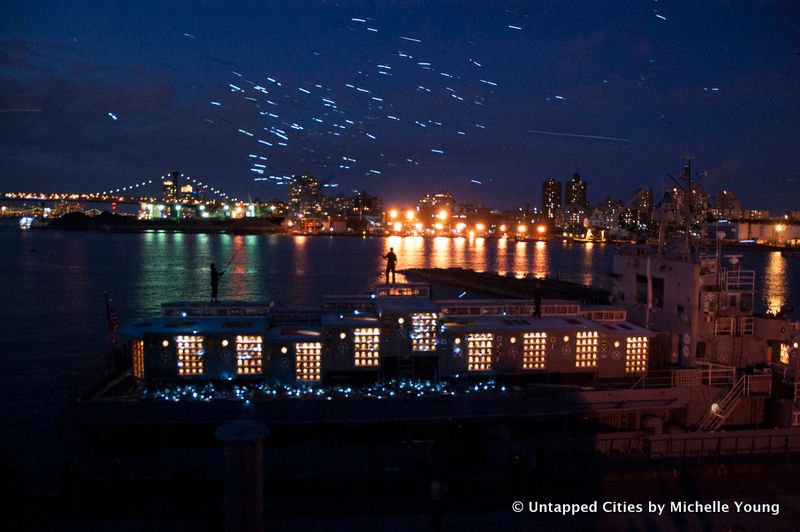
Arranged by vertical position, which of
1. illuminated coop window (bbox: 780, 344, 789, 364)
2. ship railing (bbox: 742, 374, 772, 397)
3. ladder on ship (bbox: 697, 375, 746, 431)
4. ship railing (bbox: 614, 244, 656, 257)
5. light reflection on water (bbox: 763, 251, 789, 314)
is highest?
ship railing (bbox: 614, 244, 656, 257)

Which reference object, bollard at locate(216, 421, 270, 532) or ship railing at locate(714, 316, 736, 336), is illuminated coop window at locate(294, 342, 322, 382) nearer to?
bollard at locate(216, 421, 270, 532)

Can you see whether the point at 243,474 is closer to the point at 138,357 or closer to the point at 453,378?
the point at 453,378

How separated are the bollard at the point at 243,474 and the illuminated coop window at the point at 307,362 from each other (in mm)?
6570

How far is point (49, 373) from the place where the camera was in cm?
1783

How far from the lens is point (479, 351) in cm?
1194

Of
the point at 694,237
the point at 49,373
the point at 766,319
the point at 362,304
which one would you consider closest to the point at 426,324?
the point at 362,304

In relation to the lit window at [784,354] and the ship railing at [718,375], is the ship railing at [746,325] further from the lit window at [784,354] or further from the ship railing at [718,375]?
the ship railing at [718,375]

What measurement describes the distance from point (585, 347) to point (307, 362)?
588 cm

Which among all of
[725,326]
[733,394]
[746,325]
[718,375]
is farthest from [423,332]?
[746,325]

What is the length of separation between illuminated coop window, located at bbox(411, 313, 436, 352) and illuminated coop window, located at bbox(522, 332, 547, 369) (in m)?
1.95

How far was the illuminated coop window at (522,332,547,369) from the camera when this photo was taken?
39.5 feet

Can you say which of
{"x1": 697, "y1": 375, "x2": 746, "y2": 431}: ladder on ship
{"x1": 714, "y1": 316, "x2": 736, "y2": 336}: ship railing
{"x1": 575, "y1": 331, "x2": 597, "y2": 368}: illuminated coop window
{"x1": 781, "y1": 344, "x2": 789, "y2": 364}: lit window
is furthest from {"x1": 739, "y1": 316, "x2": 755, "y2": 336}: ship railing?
{"x1": 575, "y1": 331, "x2": 597, "y2": 368}: illuminated coop window

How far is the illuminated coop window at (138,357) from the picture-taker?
11547 millimetres

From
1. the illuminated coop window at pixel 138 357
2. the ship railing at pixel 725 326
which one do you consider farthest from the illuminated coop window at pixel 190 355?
the ship railing at pixel 725 326
